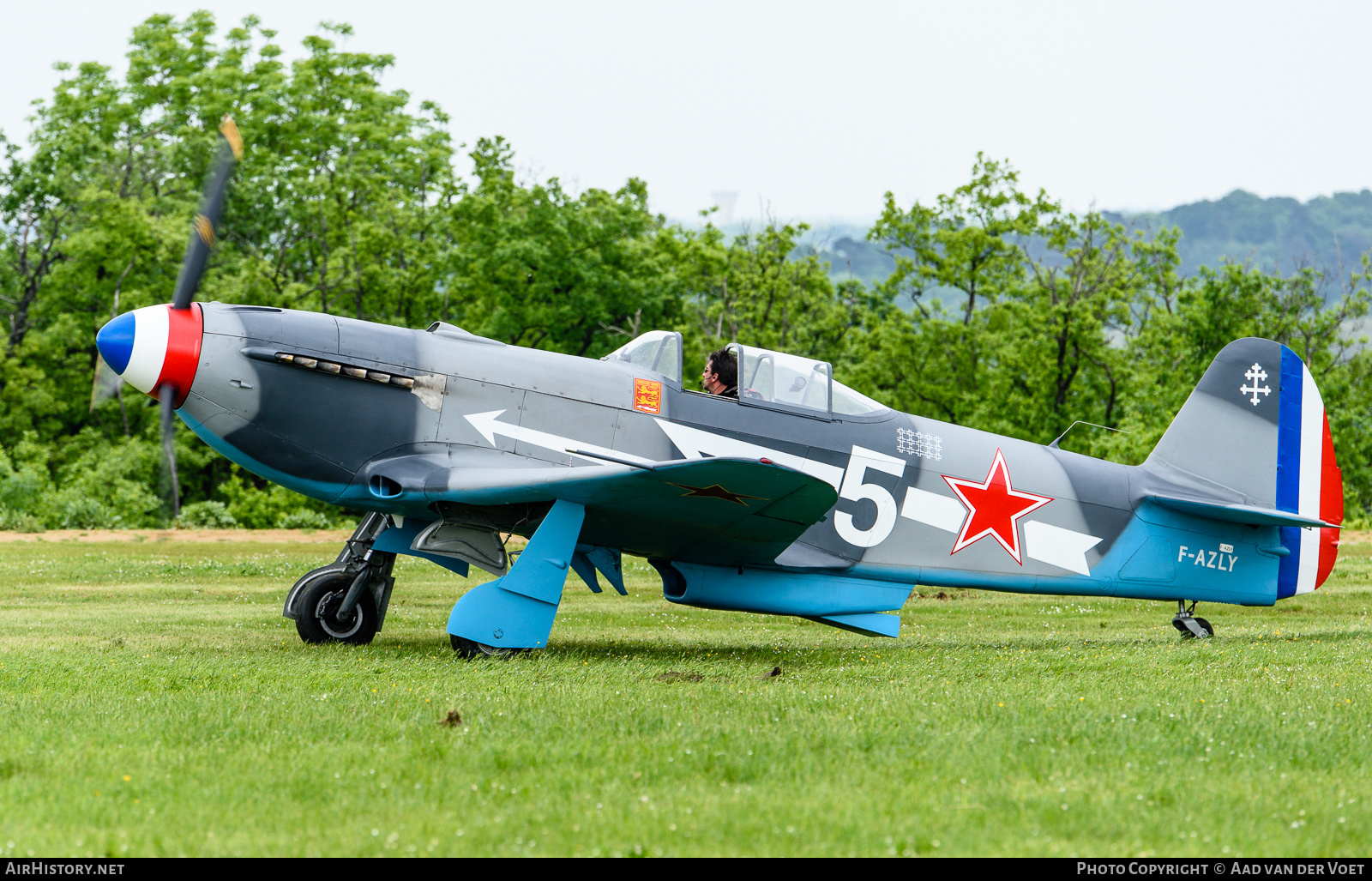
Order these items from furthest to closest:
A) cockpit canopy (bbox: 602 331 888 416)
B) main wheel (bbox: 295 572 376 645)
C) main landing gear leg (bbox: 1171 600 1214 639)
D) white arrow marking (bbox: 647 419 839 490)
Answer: main landing gear leg (bbox: 1171 600 1214 639) < cockpit canopy (bbox: 602 331 888 416) < main wheel (bbox: 295 572 376 645) < white arrow marking (bbox: 647 419 839 490)

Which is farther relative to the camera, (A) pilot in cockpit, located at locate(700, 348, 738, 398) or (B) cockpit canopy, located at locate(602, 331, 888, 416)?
(A) pilot in cockpit, located at locate(700, 348, 738, 398)

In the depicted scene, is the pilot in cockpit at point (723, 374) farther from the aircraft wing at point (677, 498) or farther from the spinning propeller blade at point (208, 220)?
the spinning propeller blade at point (208, 220)

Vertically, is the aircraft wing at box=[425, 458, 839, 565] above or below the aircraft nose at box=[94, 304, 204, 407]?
below

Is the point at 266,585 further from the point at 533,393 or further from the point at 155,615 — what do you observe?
the point at 533,393

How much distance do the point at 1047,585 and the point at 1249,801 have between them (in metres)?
6.09

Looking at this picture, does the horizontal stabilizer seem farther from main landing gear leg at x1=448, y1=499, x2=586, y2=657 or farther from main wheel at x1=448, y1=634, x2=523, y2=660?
main wheel at x1=448, y1=634, x2=523, y2=660

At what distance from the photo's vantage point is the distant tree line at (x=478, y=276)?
35.7 m

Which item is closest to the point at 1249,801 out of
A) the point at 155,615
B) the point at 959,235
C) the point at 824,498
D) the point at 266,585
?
the point at 824,498

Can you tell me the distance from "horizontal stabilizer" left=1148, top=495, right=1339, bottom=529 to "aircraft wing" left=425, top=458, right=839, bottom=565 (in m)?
3.90

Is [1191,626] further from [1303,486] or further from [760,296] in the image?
[760,296]

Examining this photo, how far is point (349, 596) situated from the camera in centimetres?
969

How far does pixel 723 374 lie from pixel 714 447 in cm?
71

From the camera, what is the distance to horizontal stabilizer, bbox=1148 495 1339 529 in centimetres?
1056

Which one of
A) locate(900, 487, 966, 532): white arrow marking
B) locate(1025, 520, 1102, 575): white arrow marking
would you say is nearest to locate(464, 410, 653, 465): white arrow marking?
locate(900, 487, 966, 532): white arrow marking
